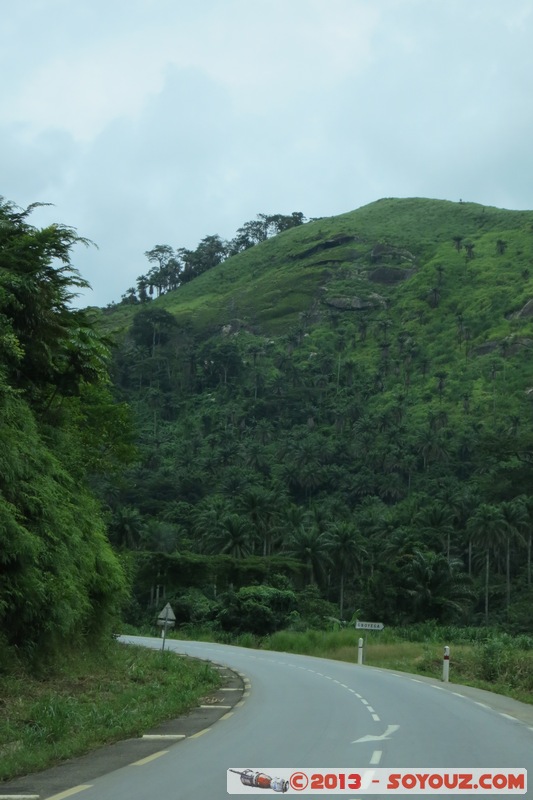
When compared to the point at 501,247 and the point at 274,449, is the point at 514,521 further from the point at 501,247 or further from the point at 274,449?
the point at 501,247

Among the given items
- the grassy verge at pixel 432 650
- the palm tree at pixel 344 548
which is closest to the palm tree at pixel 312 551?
the palm tree at pixel 344 548

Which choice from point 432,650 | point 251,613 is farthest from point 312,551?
point 432,650

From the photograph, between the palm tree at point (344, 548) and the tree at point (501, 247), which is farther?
the tree at point (501, 247)

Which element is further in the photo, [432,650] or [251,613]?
[251,613]

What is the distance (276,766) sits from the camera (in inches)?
400

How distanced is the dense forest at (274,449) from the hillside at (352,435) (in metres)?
0.38

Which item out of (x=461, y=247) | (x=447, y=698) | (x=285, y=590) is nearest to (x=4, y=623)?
(x=447, y=698)

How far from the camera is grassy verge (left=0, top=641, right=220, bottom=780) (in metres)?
11.3

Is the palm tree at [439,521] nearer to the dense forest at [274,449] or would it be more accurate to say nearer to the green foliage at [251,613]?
the dense forest at [274,449]

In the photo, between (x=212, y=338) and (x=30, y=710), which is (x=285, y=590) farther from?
(x=212, y=338)

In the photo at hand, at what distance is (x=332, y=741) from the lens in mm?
12547

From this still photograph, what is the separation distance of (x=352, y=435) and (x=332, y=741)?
121089 mm

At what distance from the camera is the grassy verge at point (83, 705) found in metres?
11.3

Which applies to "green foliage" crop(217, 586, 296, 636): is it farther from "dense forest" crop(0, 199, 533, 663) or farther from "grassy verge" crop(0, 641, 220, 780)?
"grassy verge" crop(0, 641, 220, 780)
